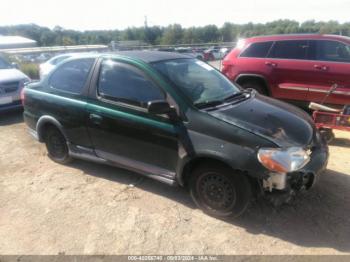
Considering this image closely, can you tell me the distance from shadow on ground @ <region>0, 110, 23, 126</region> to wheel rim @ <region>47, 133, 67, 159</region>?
3.22m

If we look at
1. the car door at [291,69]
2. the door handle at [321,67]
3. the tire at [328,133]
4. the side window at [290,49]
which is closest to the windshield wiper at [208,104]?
the tire at [328,133]

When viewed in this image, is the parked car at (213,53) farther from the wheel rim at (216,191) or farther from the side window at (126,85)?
the wheel rim at (216,191)

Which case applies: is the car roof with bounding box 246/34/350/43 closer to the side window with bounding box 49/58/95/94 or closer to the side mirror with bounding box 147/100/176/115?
the side window with bounding box 49/58/95/94

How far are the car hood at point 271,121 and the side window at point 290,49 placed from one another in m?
3.47

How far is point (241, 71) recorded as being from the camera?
7371 mm

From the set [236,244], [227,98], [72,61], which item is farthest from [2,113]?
[236,244]

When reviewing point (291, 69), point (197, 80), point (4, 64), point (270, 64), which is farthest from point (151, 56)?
point (4, 64)

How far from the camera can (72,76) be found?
14.8 ft

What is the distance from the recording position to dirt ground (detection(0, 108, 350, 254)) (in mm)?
3082

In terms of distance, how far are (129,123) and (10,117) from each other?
18.9 ft

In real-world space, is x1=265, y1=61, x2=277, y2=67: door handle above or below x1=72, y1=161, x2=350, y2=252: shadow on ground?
above

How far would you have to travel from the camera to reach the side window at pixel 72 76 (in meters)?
4.34

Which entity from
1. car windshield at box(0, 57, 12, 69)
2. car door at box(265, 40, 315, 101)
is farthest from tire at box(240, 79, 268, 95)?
car windshield at box(0, 57, 12, 69)

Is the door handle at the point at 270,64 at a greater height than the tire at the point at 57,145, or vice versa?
the door handle at the point at 270,64
